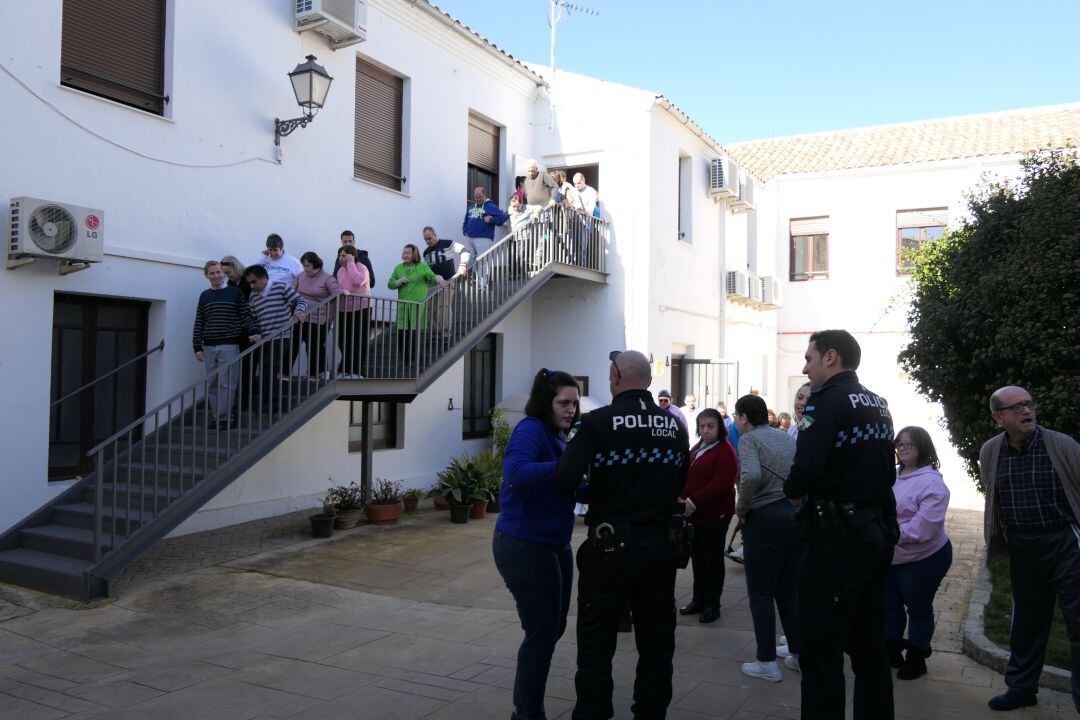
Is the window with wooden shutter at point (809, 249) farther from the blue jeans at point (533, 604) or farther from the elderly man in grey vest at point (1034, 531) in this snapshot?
the blue jeans at point (533, 604)

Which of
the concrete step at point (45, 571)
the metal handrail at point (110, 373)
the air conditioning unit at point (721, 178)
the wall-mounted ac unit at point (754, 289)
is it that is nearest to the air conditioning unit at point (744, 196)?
the air conditioning unit at point (721, 178)

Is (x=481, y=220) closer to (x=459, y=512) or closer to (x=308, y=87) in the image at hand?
(x=308, y=87)

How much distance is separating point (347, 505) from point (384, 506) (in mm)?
521

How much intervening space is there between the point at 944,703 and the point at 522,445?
9.85 feet

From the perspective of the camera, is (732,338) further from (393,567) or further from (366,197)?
(393,567)

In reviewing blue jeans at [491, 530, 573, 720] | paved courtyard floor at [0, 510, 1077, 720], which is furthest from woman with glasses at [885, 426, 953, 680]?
blue jeans at [491, 530, 573, 720]

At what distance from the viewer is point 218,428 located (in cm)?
772

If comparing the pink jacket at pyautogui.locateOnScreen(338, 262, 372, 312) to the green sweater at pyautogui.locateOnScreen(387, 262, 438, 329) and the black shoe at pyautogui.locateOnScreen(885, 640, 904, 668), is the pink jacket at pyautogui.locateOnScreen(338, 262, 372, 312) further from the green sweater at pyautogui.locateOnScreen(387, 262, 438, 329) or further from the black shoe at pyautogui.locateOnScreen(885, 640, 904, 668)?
the black shoe at pyautogui.locateOnScreen(885, 640, 904, 668)

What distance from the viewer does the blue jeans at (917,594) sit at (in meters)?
5.29

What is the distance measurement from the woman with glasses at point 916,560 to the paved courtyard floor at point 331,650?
243 mm

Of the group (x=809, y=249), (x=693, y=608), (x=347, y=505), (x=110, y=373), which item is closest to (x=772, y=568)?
(x=693, y=608)

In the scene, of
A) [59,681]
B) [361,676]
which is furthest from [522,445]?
[59,681]

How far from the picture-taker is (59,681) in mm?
5207

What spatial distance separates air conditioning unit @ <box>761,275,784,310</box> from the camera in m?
20.3
